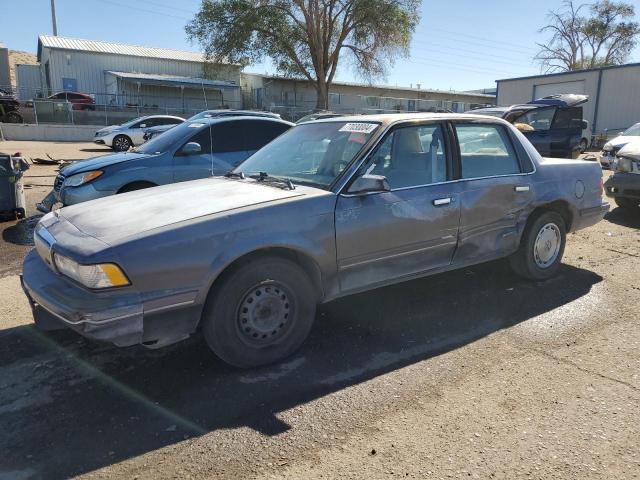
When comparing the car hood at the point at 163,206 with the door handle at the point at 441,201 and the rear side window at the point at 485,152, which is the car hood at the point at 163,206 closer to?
the door handle at the point at 441,201

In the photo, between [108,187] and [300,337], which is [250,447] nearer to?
[300,337]

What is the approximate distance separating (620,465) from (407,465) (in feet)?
3.46

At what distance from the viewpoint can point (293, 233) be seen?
133 inches

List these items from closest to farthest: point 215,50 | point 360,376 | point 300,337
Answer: point 360,376
point 300,337
point 215,50

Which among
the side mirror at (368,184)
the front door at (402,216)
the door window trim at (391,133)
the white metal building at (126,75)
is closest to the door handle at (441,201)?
the front door at (402,216)

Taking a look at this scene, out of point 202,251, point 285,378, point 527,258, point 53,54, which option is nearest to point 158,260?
point 202,251

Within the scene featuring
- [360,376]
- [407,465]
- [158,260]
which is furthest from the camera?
[360,376]

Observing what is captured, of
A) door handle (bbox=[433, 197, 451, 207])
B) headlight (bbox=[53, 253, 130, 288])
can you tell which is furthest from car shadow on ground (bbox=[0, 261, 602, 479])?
door handle (bbox=[433, 197, 451, 207])

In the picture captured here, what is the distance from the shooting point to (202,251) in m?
3.06

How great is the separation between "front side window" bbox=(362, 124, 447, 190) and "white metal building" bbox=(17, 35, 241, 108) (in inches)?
1349

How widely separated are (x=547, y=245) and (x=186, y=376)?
3.72m

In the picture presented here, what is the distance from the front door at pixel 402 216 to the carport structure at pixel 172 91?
34021 millimetres

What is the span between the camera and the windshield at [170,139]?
6988 millimetres

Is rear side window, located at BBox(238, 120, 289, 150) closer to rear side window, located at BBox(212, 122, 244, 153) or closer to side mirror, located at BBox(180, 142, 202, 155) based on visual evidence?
rear side window, located at BBox(212, 122, 244, 153)
